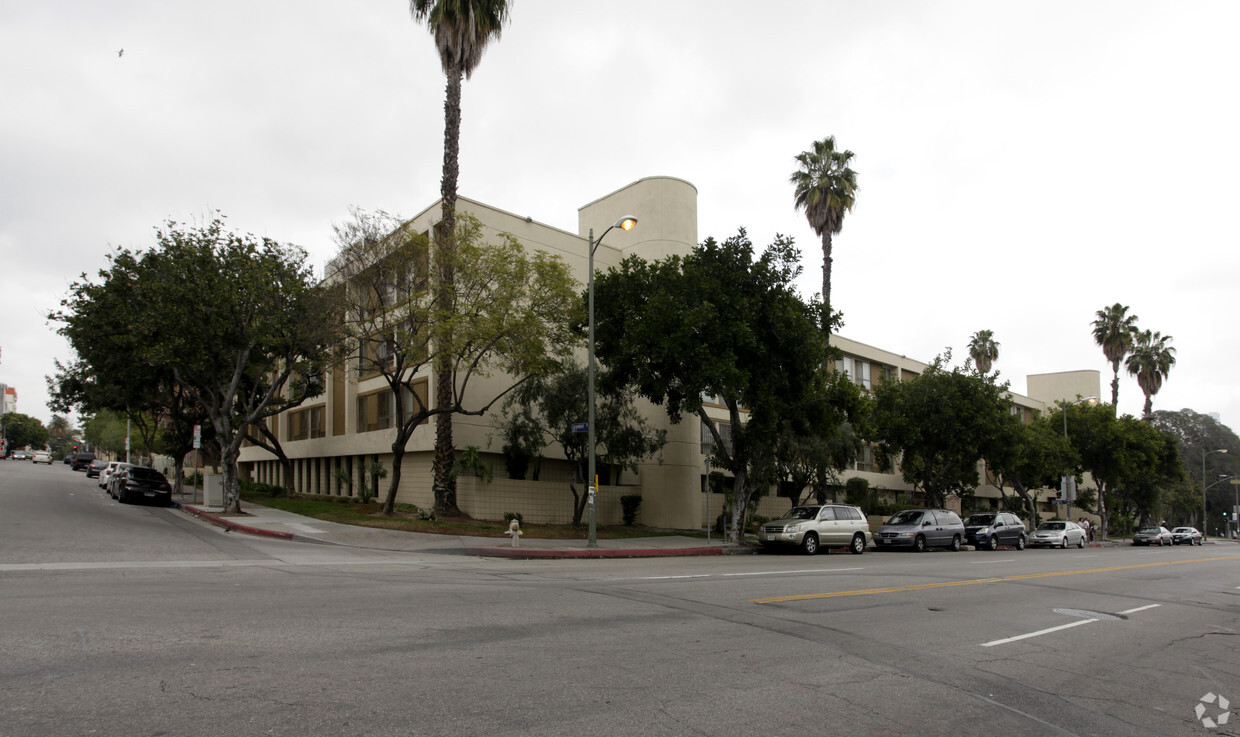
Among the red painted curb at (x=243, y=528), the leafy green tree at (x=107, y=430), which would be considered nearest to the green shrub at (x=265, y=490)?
the red painted curb at (x=243, y=528)

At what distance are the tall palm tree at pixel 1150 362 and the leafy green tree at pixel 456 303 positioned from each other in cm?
5415

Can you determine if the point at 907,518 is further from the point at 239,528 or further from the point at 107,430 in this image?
the point at 107,430

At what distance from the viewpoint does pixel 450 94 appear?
2630 centimetres

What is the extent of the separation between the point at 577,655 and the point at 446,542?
14625 millimetres

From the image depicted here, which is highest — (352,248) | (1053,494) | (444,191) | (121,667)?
(444,191)

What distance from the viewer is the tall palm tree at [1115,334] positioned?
5722 centimetres

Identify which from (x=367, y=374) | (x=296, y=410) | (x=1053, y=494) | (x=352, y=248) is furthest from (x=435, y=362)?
(x=1053, y=494)

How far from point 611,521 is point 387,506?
10309mm

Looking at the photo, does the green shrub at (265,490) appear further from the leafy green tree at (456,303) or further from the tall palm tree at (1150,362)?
the tall palm tree at (1150,362)

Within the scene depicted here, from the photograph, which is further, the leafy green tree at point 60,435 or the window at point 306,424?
the leafy green tree at point 60,435

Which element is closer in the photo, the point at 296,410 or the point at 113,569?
the point at 113,569

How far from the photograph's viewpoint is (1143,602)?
45.0ft

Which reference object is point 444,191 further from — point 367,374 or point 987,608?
point 987,608

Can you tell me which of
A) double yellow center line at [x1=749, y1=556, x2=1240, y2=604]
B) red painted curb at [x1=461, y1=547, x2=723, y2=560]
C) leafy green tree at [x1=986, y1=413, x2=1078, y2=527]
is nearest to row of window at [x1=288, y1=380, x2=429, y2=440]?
red painted curb at [x1=461, y1=547, x2=723, y2=560]
